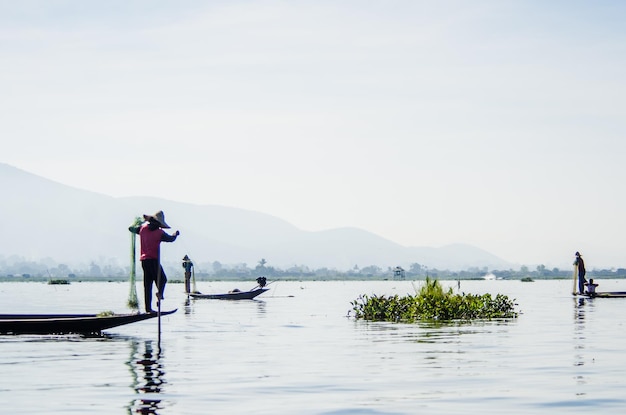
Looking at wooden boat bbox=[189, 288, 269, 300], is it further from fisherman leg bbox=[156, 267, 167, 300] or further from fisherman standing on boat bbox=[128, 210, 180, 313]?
fisherman leg bbox=[156, 267, 167, 300]

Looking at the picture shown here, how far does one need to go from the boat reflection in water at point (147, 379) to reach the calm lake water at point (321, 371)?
0.03m

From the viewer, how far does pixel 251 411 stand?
1583cm

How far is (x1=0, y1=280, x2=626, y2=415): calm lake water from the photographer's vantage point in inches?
651

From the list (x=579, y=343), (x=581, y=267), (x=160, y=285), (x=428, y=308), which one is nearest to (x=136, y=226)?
(x=160, y=285)

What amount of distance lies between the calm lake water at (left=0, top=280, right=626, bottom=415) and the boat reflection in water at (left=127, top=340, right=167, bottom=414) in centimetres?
3

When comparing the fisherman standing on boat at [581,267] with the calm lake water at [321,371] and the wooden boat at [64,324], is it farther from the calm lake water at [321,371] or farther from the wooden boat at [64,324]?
the wooden boat at [64,324]

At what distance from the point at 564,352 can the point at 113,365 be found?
11.1 m

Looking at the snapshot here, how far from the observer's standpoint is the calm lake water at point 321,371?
16.5m

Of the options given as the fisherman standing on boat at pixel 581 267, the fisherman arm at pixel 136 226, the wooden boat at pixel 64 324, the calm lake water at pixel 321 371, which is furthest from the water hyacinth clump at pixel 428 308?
the fisherman standing on boat at pixel 581 267

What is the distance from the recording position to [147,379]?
1966cm

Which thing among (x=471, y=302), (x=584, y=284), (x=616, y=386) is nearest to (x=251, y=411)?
(x=616, y=386)

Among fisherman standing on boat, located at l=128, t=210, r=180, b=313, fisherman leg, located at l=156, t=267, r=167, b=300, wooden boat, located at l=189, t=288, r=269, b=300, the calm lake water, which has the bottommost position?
the calm lake water

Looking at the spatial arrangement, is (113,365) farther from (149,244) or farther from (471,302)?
(471,302)

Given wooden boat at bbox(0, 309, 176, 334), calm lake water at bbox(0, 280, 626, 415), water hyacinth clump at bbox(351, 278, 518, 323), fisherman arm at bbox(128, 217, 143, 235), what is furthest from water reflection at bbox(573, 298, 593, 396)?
fisherman arm at bbox(128, 217, 143, 235)
